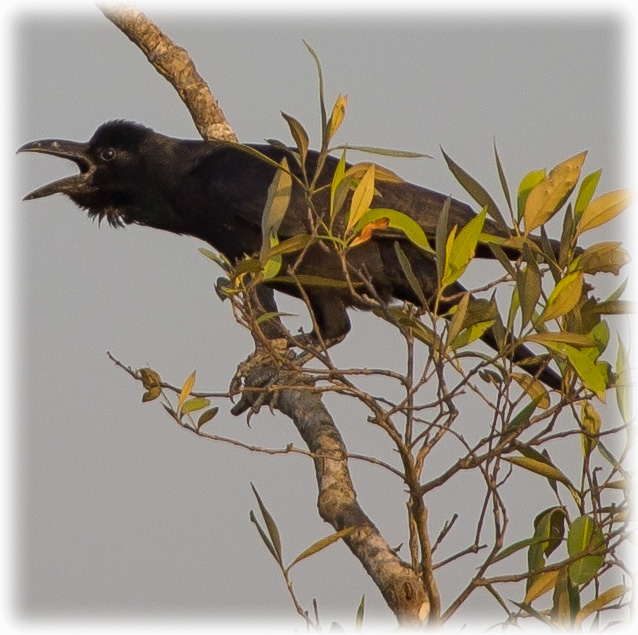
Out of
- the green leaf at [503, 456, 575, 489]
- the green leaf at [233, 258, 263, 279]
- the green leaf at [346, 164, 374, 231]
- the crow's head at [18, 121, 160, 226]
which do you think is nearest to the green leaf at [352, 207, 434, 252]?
the green leaf at [346, 164, 374, 231]

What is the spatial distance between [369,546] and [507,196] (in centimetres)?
134

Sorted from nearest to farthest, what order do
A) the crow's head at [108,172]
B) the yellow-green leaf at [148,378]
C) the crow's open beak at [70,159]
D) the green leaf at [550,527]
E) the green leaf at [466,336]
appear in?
the green leaf at [466,336], the green leaf at [550,527], the yellow-green leaf at [148,378], the crow's open beak at [70,159], the crow's head at [108,172]

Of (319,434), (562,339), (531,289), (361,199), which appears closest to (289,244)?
(361,199)

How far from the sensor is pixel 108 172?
6.30 metres

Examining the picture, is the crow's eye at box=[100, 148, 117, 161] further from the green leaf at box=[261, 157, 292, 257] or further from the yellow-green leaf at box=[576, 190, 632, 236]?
the yellow-green leaf at box=[576, 190, 632, 236]

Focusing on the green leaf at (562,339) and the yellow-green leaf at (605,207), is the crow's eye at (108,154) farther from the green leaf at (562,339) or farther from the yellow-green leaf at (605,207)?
the green leaf at (562,339)

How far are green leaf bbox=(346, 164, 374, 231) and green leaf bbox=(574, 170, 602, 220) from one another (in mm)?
603

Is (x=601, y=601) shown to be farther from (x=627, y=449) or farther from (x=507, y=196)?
(x=507, y=196)

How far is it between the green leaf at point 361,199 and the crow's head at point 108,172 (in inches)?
133

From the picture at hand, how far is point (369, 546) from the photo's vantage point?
3588mm

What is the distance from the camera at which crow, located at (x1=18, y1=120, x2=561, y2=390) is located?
5.56 meters

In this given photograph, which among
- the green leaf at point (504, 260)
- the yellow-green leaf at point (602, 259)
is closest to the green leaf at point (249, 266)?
the green leaf at point (504, 260)

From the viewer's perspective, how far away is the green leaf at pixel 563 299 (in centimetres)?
279

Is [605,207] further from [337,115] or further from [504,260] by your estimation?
[337,115]
